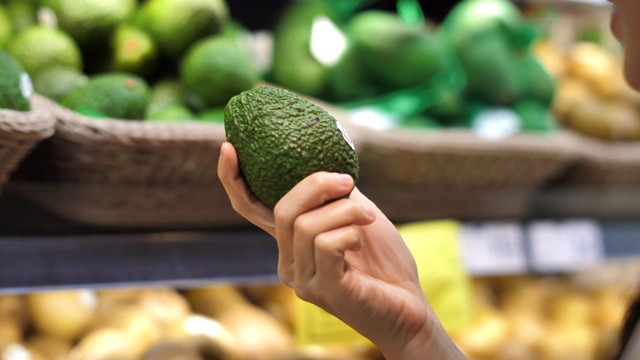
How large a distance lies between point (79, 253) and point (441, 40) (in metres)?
0.80

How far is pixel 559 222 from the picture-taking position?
1364 millimetres

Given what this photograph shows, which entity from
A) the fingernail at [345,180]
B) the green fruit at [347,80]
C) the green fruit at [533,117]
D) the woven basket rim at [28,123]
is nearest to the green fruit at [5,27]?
the woven basket rim at [28,123]

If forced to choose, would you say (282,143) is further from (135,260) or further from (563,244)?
(563,244)

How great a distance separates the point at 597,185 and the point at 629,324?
0.35 meters

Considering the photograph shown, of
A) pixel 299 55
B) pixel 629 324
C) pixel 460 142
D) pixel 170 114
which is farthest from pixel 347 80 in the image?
pixel 629 324

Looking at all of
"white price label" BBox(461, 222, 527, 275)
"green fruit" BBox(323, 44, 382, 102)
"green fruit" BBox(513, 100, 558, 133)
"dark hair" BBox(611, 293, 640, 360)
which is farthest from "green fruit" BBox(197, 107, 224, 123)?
"dark hair" BBox(611, 293, 640, 360)

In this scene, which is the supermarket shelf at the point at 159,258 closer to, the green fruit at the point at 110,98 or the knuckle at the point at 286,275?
the green fruit at the point at 110,98

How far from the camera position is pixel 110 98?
36.9 inches

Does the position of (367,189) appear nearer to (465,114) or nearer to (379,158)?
(379,158)

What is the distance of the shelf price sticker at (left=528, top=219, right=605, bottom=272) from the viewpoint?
130 cm

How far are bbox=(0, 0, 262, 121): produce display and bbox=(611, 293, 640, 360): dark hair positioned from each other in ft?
2.16

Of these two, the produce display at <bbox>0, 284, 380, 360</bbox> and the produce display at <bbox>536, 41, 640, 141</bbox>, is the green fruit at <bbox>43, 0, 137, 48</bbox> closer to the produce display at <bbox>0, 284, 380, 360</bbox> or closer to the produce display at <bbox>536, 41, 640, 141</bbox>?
the produce display at <bbox>0, 284, 380, 360</bbox>

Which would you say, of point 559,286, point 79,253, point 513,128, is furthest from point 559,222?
point 79,253

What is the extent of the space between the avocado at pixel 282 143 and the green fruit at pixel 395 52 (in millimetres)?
676
